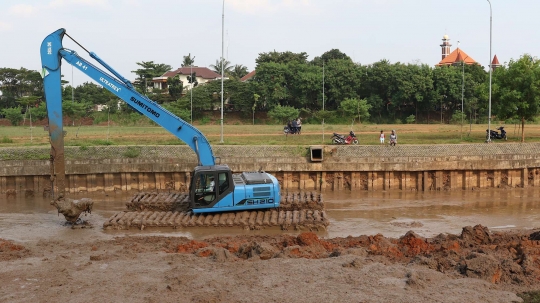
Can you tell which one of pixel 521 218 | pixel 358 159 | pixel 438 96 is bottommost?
pixel 521 218

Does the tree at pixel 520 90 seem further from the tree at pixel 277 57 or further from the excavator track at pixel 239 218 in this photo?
the tree at pixel 277 57

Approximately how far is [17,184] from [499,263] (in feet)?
68.7

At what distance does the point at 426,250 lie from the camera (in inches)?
561

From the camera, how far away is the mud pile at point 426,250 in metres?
12.0

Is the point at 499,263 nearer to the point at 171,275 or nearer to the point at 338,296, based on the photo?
the point at 338,296

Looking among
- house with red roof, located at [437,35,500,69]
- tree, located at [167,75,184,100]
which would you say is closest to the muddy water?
tree, located at [167,75,184,100]

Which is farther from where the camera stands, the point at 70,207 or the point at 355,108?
the point at 355,108

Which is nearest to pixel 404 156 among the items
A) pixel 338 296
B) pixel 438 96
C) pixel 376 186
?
pixel 376 186

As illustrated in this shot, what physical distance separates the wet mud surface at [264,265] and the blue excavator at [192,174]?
3.10 feet

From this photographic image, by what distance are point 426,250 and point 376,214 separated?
7.17 m

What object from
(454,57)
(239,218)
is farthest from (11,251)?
(454,57)

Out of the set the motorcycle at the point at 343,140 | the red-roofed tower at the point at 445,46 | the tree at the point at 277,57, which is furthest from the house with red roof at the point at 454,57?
the motorcycle at the point at 343,140

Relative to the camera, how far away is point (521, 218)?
2070cm

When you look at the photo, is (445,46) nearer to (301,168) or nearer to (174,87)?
(174,87)
